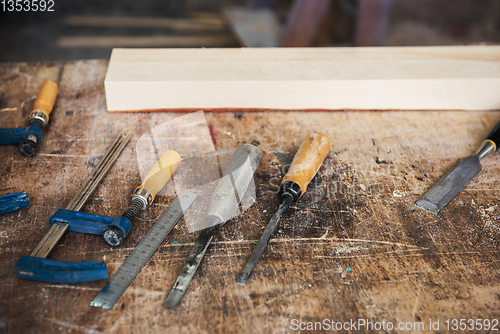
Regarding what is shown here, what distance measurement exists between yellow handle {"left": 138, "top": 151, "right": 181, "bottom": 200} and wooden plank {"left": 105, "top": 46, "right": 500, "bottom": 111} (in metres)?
0.44

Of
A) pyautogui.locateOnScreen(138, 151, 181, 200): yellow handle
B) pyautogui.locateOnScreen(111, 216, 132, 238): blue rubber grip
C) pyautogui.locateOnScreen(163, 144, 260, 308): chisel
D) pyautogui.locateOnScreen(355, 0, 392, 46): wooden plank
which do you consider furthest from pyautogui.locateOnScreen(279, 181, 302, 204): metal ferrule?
pyautogui.locateOnScreen(355, 0, 392, 46): wooden plank

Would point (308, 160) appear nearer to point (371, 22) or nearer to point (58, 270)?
point (58, 270)

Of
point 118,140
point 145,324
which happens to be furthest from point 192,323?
point 118,140

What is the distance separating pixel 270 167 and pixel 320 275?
0.54 metres

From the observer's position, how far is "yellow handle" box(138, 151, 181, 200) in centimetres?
146

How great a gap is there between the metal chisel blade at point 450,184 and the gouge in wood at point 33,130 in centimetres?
160

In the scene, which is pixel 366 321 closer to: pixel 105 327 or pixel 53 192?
pixel 105 327

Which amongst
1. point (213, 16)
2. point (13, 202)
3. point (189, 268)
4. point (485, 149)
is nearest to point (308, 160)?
point (189, 268)

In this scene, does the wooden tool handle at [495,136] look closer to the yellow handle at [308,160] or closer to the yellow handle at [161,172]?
the yellow handle at [308,160]

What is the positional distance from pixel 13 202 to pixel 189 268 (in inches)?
27.4

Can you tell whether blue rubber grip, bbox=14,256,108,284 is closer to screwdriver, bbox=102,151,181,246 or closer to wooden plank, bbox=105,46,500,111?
screwdriver, bbox=102,151,181,246

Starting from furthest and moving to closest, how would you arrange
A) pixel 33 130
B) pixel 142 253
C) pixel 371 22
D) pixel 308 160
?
pixel 371 22, pixel 33 130, pixel 308 160, pixel 142 253

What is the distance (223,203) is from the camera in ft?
4.50

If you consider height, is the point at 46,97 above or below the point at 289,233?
below
